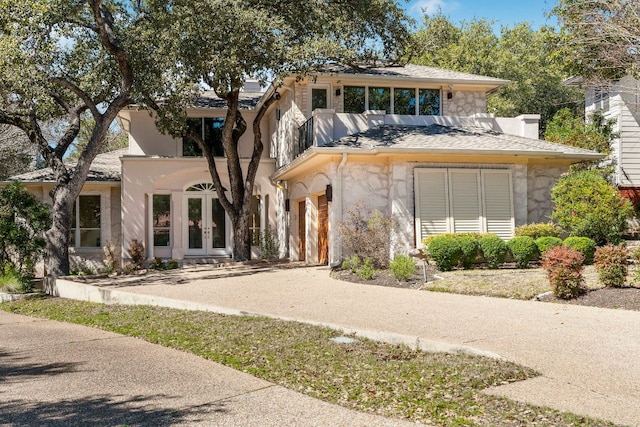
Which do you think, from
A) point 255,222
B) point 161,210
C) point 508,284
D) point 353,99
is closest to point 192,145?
point 161,210

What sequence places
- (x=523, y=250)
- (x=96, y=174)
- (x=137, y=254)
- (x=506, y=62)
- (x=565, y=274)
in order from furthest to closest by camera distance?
(x=506, y=62) → (x=96, y=174) → (x=137, y=254) → (x=523, y=250) → (x=565, y=274)

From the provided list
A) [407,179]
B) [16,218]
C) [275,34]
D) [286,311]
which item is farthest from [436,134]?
[16,218]

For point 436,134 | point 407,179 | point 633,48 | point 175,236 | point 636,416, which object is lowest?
point 636,416

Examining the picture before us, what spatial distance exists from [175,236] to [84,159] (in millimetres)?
6288

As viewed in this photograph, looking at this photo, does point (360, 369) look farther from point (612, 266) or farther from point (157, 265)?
point (157, 265)

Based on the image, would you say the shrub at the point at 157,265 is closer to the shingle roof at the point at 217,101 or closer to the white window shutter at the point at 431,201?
the shingle roof at the point at 217,101

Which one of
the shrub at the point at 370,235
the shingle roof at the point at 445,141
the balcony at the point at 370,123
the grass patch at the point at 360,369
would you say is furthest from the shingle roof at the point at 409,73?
the grass patch at the point at 360,369

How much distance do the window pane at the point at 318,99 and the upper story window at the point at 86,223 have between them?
9.31 metres

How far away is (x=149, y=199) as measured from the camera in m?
22.2

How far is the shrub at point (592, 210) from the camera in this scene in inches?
611

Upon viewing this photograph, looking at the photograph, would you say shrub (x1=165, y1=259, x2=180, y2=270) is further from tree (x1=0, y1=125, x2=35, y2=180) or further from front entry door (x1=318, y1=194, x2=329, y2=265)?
tree (x1=0, y1=125, x2=35, y2=180)

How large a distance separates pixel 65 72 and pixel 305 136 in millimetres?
7217

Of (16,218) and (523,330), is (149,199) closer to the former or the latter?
(16,218)

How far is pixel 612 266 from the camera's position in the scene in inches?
409
